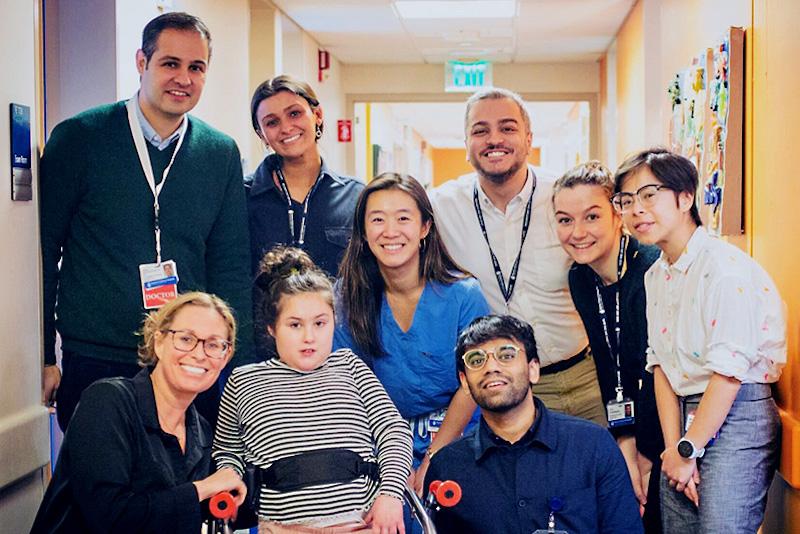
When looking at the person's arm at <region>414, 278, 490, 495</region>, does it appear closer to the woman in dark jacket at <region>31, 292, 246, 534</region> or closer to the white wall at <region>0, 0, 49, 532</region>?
the woman in dark jacket at <region>31, 292, 246, 534</region>

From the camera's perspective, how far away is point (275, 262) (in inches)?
105

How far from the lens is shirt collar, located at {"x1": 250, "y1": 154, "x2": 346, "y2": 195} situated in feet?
10.2

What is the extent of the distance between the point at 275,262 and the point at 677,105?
286 cm

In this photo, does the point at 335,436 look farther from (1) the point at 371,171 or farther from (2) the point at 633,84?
(1) the point at 371,171

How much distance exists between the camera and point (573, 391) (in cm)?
292

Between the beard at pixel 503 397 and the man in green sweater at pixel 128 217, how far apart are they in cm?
78

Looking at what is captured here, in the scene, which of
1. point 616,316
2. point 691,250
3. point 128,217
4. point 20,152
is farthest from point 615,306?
point 20,152

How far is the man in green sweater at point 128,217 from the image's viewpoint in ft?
8.70

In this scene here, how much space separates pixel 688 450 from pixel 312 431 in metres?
0.92

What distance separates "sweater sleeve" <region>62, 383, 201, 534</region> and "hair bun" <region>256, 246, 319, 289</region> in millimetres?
690

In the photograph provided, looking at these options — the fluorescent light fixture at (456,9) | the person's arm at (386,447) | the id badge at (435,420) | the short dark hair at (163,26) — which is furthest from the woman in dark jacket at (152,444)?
the fluorescent light fixture at (456,9)

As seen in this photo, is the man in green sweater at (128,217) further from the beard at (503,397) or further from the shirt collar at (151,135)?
the beard at (503,397)

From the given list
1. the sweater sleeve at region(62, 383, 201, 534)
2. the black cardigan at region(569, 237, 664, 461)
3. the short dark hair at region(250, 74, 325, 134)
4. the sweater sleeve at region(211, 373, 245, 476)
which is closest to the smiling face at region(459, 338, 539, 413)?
the black cardigan at region(569, 237, 664, 461)

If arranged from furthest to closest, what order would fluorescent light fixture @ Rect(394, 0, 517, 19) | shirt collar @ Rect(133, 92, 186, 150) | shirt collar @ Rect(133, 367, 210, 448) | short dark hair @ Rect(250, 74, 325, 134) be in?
fluorescent light fixture @ Rect(394, 0, 517, 19) < short dark hair @ Rect(250, 74, 325, 134) < shirt collar @ Rect(133, 92, 186, 150) < shirt collar @ Rect(133, 367, 210, 448)
